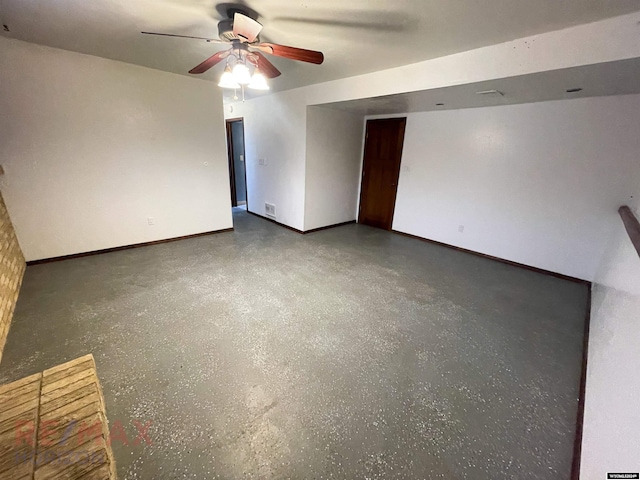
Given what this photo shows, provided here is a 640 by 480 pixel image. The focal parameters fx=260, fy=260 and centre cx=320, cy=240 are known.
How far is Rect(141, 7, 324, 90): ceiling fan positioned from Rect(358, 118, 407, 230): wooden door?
2.80 metres

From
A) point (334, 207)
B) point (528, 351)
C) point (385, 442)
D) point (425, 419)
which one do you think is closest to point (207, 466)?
point (385, 442)

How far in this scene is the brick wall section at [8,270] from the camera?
200 cm

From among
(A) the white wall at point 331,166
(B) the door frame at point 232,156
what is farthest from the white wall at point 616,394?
(B) the door frame at point 232,156

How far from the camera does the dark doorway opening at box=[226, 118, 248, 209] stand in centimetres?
585

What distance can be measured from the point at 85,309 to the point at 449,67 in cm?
401

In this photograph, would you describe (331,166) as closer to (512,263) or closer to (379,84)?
(379,84)

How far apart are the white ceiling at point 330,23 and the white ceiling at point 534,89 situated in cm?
36

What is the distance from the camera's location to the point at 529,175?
132 inches

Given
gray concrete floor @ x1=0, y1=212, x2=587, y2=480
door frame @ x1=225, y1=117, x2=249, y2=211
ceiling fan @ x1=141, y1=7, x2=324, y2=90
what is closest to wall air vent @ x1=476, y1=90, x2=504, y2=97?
ceiling fan @ x1=141, y1=7, x2=324, y2=90

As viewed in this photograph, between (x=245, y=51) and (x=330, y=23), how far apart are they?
700 mm

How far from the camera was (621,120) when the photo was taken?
2738 mm

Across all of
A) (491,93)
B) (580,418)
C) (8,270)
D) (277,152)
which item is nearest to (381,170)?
(277,152)

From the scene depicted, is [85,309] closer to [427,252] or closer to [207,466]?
[207,466]

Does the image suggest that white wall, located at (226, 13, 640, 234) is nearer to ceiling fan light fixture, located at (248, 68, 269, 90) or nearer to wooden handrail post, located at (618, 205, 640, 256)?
wooden handrail post, located at (618, 205, 640, 256)
